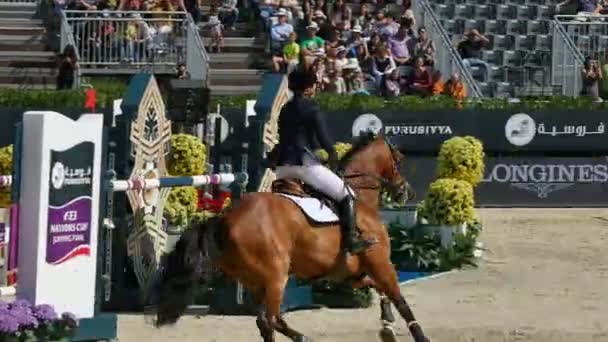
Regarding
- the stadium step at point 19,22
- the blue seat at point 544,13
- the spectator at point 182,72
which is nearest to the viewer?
the spectator at point 182,72

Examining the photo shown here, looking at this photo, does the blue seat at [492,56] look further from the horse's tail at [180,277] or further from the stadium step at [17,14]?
the horse's tail at [180,277]

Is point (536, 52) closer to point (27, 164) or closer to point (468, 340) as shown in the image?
point (468, 340)

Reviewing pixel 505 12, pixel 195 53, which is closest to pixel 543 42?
pixel 505 12

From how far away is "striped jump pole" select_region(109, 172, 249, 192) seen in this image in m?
13.6

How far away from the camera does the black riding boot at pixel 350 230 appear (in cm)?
1288

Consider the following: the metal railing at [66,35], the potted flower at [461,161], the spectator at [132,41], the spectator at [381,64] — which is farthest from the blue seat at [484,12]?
the potted flower at [461,161]

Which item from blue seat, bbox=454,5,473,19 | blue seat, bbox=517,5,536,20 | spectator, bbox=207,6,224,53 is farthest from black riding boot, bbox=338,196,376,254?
blue seat, bbox=517,5,536,20

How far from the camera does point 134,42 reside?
28312 mm

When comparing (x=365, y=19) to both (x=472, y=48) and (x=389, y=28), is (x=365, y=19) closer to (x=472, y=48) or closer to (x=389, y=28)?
(x=389, y=28)

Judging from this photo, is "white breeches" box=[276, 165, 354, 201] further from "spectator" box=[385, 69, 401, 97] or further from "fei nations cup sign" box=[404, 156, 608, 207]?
"spectator" box=[385, 69, 401, 97]

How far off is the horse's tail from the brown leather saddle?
2.50ft

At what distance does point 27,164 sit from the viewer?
→ 11797 millimetres

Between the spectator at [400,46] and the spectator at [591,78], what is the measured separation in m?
3.13

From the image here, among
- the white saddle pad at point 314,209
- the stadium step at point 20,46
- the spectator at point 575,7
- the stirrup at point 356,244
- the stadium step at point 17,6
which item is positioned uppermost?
the spectator at point 575,7
